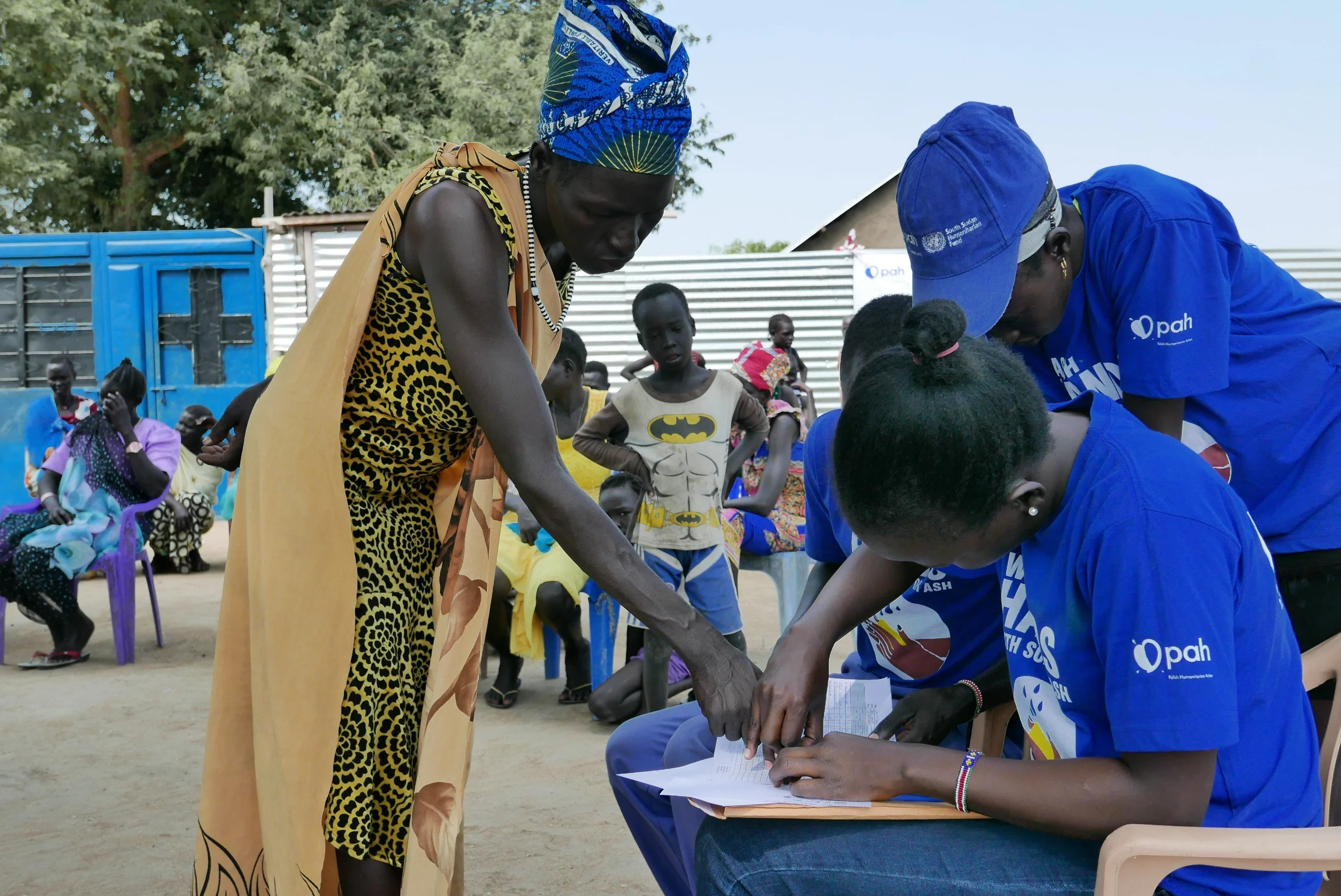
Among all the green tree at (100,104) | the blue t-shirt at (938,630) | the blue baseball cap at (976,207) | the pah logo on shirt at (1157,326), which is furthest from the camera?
the green tree at (100,104)

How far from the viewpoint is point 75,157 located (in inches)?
669

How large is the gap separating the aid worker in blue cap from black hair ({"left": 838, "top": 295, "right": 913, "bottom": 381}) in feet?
1.08

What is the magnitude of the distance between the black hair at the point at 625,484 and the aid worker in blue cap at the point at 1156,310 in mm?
2579

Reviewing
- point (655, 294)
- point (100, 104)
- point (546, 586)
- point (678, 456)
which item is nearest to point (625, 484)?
point (678, 456)

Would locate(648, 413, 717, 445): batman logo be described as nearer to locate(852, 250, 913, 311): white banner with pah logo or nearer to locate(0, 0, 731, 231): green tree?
locate(852, 250, 913, 311): white banner with pah logo

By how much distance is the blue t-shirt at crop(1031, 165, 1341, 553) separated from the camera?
6.18 feet

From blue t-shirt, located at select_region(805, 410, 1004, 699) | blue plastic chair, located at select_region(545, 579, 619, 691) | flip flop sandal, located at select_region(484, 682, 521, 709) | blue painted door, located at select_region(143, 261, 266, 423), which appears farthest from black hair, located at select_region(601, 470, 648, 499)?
blue painted door, located at select_region(143, 261, 266, 423)

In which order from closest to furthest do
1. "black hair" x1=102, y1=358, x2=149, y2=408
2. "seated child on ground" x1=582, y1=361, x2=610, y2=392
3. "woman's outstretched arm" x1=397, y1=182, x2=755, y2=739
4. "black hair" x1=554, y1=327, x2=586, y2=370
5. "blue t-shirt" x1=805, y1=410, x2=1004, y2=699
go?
"woman's outstretched arm" x1=397, y1=182, x2=755, y2=739
"blue t-shirt" x1=805, y1=410, x2=1004, y2=699
"black hair" x1=554, y1=327, x2=586, y2=370
"seated child on ground" x1=582, y1=361, x2=610, y2=392
"black hair" x1=102, y1=358, x2=149, y2=408

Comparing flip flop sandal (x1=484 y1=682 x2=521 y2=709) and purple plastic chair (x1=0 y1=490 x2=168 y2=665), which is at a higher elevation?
purple plastic chair (x1=0 y1=490 x2=168 y2=665)

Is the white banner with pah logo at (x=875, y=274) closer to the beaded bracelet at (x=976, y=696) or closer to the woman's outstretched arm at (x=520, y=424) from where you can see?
the beaded bracelet at (x=976, y=696)

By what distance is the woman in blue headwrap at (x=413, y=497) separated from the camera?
66.3 inches

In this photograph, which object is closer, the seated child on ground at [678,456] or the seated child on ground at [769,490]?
the seated child on ground at [678,456]

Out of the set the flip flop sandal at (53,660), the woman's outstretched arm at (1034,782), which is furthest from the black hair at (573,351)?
the woman's outstretched arm at (1034,782)

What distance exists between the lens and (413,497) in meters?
1.93
